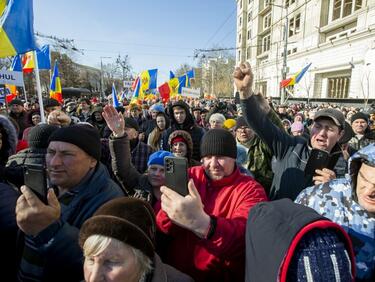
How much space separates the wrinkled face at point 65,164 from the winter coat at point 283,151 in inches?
56.7

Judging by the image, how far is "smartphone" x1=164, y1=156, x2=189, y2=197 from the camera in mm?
1214

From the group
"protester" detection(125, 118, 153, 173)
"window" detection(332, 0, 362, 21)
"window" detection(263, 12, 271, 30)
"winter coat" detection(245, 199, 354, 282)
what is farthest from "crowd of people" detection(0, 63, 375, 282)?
"window" detection(263, 12, 271, 30)

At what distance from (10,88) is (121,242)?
13.4 meters

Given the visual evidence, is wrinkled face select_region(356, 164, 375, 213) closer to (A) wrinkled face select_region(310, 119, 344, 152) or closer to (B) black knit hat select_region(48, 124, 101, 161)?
(A) wrinkled face select_region(310, 119, 344, 152)

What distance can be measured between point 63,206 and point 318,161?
1.73 meters

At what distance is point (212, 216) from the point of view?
1296mm

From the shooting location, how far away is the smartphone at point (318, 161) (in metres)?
1.88

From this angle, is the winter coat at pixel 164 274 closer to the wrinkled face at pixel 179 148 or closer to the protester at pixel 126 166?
the protester at pixel 126 166

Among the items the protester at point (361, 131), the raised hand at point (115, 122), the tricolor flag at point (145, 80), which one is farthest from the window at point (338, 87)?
the raised hand at point (115, 122)

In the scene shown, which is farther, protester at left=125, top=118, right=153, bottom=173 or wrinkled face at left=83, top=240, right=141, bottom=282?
protester at left=125, top=118, right=153, bottom=173

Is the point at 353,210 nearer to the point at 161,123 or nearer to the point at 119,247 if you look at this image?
the point at 119,247

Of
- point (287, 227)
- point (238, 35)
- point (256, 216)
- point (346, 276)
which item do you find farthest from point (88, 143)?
point (238, 35)

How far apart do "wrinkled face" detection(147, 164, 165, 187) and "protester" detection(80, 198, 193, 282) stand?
3.88ft

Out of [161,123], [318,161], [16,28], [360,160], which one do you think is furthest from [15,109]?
[360,160]
